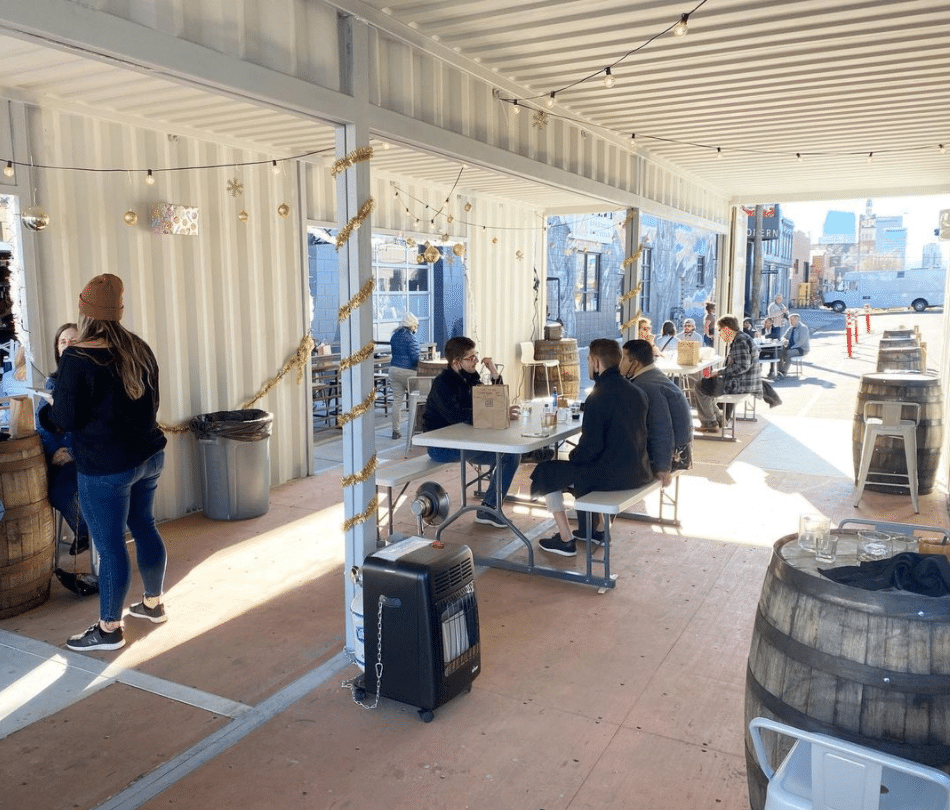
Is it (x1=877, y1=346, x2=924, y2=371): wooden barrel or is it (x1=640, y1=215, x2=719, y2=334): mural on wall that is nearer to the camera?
(x1=877, y1=346, x2=924, y2=371): wooden barrel

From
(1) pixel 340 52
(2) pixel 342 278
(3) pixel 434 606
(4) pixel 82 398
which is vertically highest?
(1) pixel 340 52

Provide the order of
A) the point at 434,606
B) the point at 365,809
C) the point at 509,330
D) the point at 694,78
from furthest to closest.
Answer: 1. the point at 509,330
2. the point at 694,78
3. the point at 434,606
4. the point at 365,809

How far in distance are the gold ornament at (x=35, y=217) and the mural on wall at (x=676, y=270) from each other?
18.6 meters

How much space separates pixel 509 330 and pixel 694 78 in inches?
263

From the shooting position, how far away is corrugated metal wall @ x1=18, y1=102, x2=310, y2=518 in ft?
17.2

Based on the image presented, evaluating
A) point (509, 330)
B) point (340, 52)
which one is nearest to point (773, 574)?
point (340, 52)

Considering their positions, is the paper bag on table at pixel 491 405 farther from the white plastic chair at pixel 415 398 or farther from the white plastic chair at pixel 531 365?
the white plastic chair at pixel 531 365

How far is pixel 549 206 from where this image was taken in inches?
477

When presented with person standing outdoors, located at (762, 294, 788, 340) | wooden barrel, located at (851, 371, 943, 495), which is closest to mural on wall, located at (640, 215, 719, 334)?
person standing outdoors, located at (762, 294, 788, 340)

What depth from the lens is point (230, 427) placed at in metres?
5.98

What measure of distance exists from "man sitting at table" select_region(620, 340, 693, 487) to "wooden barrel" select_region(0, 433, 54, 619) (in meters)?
3.46

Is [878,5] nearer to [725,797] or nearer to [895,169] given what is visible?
[725,797]

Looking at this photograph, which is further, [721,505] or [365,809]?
Answer: [721,505]

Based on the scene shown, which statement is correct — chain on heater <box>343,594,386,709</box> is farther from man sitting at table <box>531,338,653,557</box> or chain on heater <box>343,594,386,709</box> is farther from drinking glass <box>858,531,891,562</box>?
man sitting at table <box>531,338,653,557</box>
